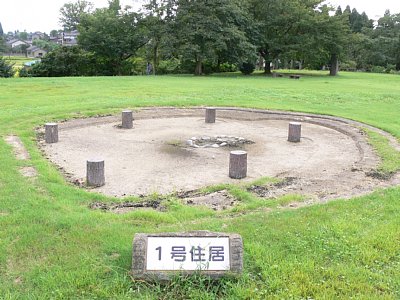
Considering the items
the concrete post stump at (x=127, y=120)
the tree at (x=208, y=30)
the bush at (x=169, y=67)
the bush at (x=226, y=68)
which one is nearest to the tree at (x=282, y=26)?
the tree at (x=208, y=30)

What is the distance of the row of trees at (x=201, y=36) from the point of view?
28188mm

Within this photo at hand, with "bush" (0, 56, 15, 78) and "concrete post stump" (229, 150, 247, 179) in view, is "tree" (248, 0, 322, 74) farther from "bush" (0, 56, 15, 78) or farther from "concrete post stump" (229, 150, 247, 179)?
"concrete post stump" (229, 150, 247, 179)

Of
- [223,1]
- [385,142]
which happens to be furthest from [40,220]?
[223,1]

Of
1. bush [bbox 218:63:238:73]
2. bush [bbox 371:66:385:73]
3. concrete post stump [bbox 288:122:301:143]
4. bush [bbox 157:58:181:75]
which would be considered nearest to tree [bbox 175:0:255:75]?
bush [bbox 157:58:181:75]

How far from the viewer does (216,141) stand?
8500 millimetres

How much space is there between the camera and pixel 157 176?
6.00m

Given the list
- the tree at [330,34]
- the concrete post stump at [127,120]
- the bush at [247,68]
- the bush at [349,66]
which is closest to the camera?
the concrete post stump at [127,120]

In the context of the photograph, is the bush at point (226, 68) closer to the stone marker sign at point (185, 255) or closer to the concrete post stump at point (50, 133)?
the concrete post stump at point (50, 133)

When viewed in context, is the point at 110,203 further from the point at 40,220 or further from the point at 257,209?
the point at 257,209

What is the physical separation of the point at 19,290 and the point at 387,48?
51.8 metres

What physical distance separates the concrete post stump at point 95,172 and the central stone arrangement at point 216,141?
2834 millimetres

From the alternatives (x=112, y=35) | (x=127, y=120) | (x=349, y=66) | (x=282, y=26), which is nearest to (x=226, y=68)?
(x=282, y=26)

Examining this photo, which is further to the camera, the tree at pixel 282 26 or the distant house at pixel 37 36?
the distant house at pixel 37 36

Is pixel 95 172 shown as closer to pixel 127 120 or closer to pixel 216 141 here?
pixel 216 141
